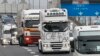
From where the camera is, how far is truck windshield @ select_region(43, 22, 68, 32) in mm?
32750

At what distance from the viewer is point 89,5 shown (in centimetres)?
4984

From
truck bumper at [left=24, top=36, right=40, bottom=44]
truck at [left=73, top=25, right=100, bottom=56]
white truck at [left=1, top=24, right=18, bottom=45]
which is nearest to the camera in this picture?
truck at [left=73, top=25, right=100, bottom=56]

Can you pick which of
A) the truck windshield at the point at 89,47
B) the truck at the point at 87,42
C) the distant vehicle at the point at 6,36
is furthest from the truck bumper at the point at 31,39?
the truck windshield at the point at 89,47

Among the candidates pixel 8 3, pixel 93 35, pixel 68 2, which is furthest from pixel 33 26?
pixel 8 3

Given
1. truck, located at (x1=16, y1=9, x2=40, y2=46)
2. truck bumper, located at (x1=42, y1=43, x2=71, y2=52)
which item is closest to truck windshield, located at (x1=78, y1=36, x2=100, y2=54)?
truck bumper, located at (x1=42, y1=43, x2=71, y2=52)

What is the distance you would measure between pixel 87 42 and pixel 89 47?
0.21 metres

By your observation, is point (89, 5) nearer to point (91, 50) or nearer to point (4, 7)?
point (91, 50)

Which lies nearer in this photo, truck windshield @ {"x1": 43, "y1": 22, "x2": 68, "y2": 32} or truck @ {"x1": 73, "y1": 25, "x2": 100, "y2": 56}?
truck @ {"x1": 73, "y1": 25, "x2": 100, "y2": 56}

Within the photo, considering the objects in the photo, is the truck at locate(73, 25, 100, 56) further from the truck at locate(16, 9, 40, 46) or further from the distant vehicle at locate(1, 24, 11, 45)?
the distant vehicle at locate(1, 24, 11, 45)

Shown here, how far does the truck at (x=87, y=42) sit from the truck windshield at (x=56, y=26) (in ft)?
40.4

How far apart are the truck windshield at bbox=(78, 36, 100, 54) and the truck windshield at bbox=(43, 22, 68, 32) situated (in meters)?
13.3

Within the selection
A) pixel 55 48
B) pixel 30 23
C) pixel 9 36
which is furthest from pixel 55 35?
pixel 9 36

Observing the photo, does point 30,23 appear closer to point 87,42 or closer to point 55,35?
point 55,35

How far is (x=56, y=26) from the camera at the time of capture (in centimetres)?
3275
